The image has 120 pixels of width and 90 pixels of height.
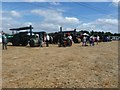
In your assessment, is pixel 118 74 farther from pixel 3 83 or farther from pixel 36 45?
Answer: pixel 36 45

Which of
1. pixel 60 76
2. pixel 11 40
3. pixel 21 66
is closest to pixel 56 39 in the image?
pixel 11 40

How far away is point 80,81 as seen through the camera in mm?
10688

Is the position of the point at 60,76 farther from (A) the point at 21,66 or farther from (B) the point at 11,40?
(B) the point at 11,40

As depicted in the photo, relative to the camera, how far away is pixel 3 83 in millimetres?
10500

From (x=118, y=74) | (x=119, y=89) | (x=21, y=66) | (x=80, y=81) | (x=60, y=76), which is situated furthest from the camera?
(x=21, y=66)

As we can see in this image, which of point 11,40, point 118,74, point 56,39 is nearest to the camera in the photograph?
point 118,74

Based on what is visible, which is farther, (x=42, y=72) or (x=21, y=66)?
(x=21, y=66)

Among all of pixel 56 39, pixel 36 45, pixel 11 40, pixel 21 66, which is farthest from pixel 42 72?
pixel 56 39

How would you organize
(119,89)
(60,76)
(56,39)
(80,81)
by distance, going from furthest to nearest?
(56,39)
(60,76)
(80,81)
(119,89)

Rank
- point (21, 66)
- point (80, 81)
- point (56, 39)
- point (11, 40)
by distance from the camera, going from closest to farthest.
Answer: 1. point (80, 81)
2. point (21, 66)
3. point (11, 40)
4. point (56, 39)

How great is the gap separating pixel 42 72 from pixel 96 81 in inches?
110

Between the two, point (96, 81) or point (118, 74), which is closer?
point (96, 81)

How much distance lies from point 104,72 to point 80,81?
2.37m

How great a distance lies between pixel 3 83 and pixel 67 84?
2.60 metres
